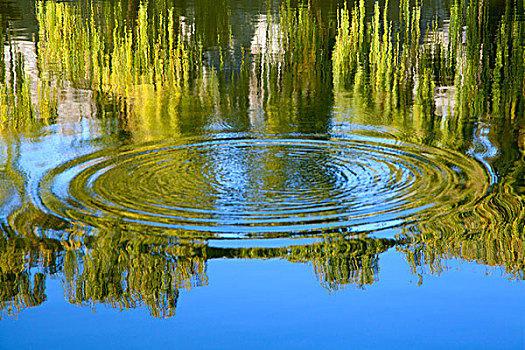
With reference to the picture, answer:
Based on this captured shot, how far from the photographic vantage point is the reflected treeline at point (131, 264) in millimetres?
2850

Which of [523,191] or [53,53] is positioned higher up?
[53,53]

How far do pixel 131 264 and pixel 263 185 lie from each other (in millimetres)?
1109

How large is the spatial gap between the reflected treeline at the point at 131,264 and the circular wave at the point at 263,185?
0.51 ft

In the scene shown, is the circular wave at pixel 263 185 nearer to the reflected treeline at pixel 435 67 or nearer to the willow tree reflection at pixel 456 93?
the willow tree reflection at pixel 456 93

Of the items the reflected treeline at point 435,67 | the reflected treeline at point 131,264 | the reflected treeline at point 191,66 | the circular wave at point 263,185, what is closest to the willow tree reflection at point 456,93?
the reflected treeline at point 435,67

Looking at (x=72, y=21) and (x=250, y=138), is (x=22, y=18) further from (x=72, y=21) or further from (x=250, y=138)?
(x=250, y=138)

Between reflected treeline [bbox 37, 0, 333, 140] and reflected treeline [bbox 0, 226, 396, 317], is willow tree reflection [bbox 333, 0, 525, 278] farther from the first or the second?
reflected treeline [bbox 37, 0, 333, 140]

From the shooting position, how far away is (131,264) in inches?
122

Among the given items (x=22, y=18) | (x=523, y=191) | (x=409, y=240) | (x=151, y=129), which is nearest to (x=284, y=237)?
(x=409, y=240)

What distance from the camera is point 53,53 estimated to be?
28.0 ft

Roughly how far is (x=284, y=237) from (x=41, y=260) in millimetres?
1099

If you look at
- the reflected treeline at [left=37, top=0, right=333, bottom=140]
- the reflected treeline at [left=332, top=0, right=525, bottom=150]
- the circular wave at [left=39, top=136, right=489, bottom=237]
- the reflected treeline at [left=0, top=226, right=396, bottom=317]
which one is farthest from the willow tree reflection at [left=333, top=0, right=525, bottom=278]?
the reflected treeline at [left=37, top=0, right=333, bottom=140]

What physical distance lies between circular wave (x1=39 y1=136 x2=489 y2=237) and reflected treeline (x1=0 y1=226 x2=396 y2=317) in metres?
0.16

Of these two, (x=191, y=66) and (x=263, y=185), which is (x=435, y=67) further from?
(x=263, y=185)
